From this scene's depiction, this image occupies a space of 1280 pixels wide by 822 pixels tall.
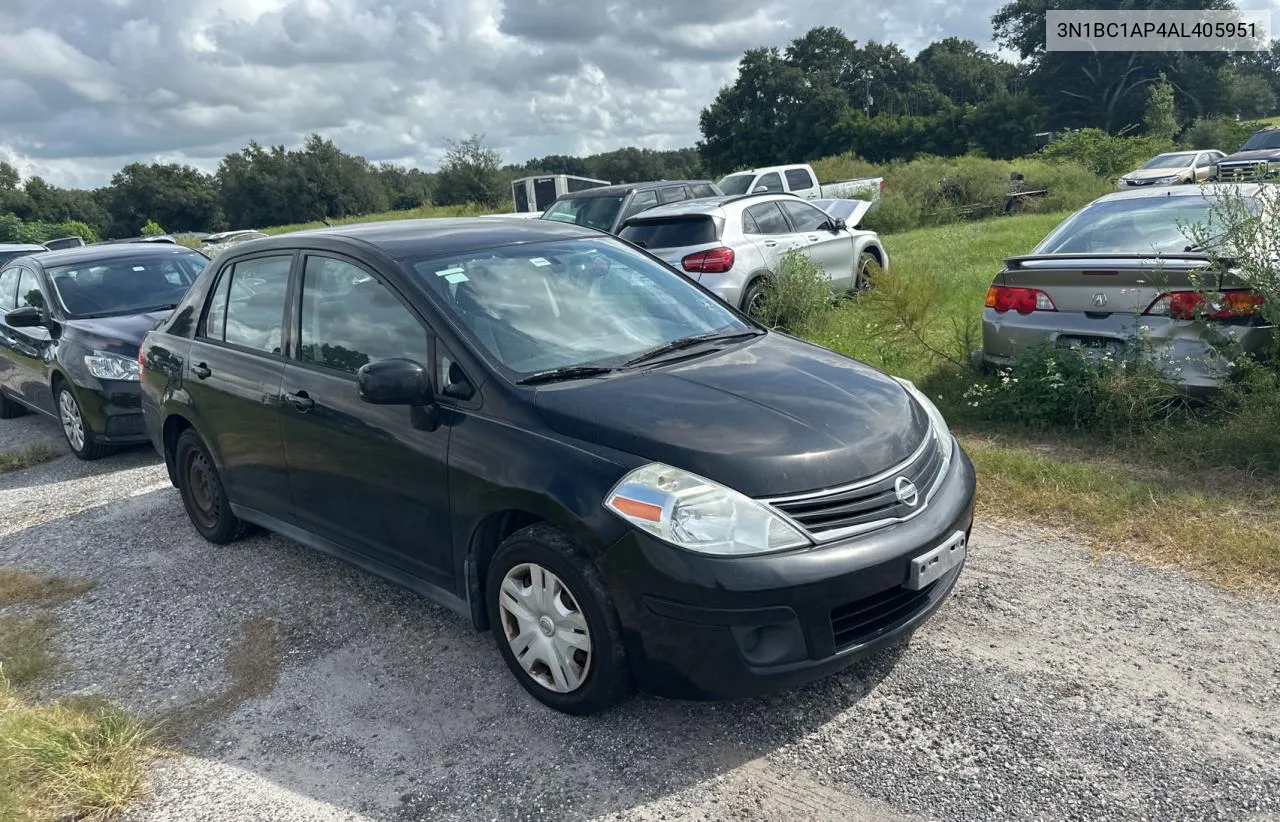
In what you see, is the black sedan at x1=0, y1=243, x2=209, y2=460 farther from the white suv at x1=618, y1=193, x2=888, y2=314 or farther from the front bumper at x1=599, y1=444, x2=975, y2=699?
the front bumper at x1=599, y1=444, x2=975, y2=699

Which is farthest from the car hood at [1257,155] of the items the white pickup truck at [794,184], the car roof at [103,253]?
the car roof at [103,253]

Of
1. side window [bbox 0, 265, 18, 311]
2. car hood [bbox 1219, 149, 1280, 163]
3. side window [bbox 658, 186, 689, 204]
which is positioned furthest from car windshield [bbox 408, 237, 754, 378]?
car hood [bbox 1219, 149, 1280, 163]

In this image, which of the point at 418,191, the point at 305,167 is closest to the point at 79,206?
the point at 305,167

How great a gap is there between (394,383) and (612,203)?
1110cm

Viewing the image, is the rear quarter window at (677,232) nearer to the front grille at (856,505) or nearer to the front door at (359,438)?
the front door at (359,438)

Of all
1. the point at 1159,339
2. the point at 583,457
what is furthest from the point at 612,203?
the point at 583,457

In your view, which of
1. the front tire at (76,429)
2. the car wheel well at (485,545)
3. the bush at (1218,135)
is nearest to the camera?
the car wheel well at (485,545)

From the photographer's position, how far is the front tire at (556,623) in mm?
3133

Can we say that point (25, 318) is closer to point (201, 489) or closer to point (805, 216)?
point (201, 489)

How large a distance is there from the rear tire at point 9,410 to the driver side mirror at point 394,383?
857cm

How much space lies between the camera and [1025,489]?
Result: 5.25 meters

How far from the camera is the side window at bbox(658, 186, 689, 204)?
588 inches

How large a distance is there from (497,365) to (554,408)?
370mm

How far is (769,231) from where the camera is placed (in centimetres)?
1059
